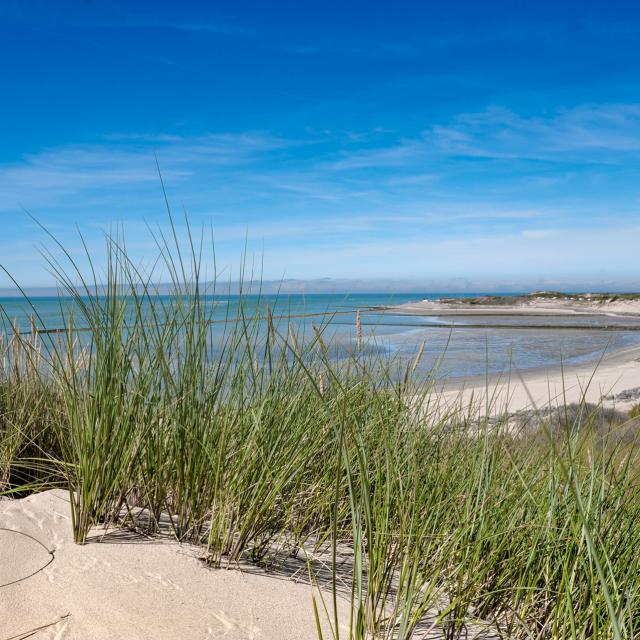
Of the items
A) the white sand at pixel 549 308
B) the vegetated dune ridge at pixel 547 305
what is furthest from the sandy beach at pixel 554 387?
the vegetated dune ridge at pixel 547 305

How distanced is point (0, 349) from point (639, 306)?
147ft

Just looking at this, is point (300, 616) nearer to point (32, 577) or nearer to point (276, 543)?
point (276, 543)

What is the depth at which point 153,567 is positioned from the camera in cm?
176

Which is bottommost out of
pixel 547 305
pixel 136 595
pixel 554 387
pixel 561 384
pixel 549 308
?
pixel 561 384

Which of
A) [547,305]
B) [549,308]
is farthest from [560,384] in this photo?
[547,305]

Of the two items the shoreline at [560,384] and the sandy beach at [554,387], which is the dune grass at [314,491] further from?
the shoreline at [560,384]

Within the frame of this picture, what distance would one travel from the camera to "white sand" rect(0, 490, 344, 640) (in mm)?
1495

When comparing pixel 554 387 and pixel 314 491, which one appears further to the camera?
pixel 554 387

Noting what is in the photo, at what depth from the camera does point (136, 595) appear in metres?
1.62

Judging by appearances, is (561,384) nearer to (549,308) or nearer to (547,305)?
(549,308)

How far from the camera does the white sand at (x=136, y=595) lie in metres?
1.50

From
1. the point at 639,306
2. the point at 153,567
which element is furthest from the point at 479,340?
the point at 639,306

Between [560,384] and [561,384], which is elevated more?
[560,384]

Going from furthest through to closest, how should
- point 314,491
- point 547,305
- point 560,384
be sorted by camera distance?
point 547,305 → point 560,384 → point 314,491
